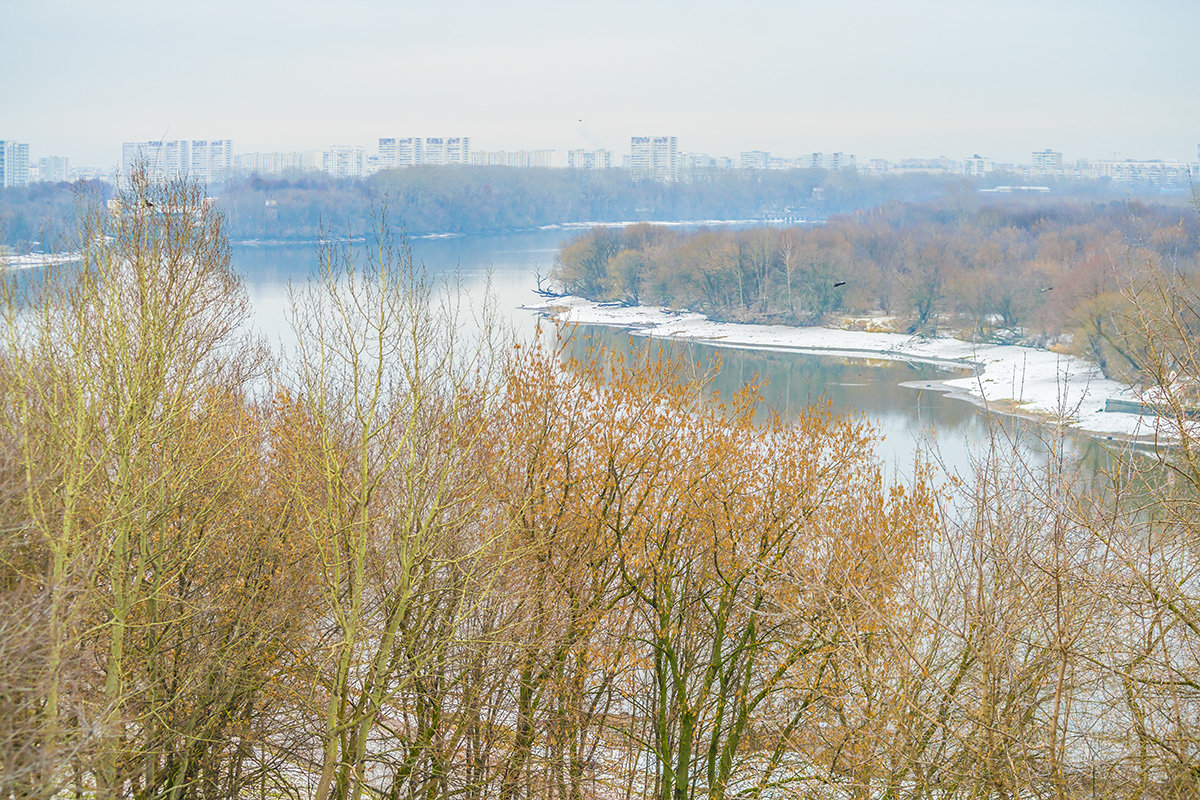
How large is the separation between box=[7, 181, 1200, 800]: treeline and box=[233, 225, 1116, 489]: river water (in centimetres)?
290

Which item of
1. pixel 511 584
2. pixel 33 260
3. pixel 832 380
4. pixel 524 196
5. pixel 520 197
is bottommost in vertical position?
pixel 832 380

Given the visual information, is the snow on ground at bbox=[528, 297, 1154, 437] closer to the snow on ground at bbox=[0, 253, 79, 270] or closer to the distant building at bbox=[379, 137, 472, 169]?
the snow on ground at bbox=[0, 253, 79, 270]

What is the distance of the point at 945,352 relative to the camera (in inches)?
1812

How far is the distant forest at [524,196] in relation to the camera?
80000mm

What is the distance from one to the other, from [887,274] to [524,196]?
60289 millimetres

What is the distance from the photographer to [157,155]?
11.1 metres

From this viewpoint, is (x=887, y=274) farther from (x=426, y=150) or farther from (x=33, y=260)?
(x=426, y=150)

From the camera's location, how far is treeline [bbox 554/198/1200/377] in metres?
47.6

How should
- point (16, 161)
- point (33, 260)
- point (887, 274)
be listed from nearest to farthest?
point (33, 260), point (887, 274), point (16, 161)

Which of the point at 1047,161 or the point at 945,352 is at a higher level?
the point at 1047,161

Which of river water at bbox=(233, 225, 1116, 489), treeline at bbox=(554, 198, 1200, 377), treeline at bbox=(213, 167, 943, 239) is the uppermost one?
treeline at bbox=(213, 167, 943, 239)

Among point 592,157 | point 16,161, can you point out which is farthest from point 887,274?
point 592,157

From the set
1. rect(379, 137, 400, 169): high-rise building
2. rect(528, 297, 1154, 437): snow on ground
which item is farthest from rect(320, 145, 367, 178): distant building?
rect(528, 297, 1154, 437): snow on ground

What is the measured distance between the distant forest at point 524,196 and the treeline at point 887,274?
16.9 metres
